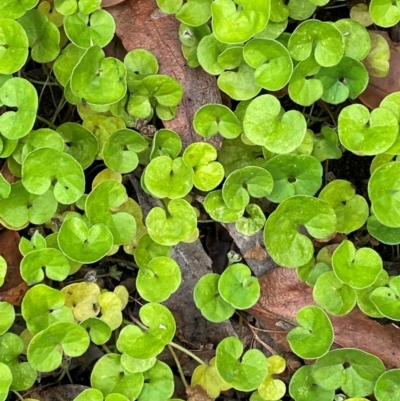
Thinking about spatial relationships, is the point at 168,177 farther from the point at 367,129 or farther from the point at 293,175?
the point at 367,129

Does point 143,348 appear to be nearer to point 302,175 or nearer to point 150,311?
point 150,311

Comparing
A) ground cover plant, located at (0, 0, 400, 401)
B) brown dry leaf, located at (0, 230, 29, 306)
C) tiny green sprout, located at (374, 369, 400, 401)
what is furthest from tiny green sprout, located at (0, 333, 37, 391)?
tiny green sprout, located at (374, 369, 400, 401)

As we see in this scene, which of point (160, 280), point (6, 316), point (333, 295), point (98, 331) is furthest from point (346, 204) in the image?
point (6, 316)

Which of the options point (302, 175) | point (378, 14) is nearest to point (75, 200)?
point (302, 175)

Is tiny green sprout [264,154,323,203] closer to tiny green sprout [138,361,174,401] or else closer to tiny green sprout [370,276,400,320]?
tiny green sprout [370,276,400,320]

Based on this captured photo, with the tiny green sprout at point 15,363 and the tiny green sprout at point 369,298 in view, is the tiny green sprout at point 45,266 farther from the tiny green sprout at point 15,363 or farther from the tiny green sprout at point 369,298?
the tiny green sprout at point 369,298

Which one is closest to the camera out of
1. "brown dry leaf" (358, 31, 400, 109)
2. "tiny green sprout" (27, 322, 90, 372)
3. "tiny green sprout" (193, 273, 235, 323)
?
"tiny green sprout" (27, 322, 90, 372)

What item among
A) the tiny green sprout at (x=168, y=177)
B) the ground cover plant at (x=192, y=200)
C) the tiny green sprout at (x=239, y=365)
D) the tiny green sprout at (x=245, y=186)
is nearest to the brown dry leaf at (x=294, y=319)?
the ground cover plant at (x=192, y=200)
